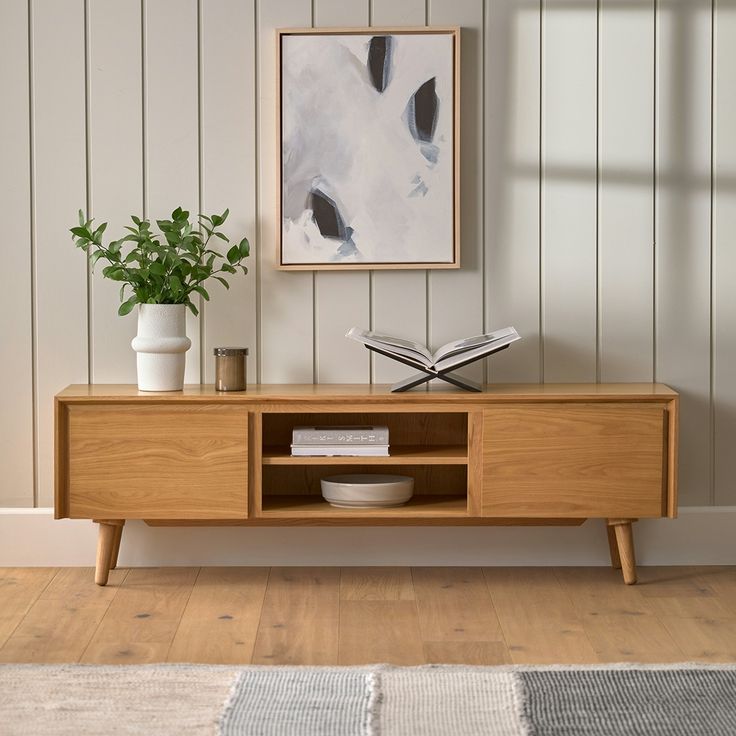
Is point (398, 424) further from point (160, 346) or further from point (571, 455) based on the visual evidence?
point (160, 346)

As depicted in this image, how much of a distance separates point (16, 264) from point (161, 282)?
0.52 m

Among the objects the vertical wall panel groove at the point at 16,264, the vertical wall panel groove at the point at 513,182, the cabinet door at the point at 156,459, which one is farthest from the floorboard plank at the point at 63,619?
the vertical wall panel groove at the point at 513,182

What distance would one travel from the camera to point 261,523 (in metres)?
2.99

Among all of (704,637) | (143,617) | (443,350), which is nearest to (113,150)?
(443,350)

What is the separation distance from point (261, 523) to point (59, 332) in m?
0.85

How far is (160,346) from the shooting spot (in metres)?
2.87

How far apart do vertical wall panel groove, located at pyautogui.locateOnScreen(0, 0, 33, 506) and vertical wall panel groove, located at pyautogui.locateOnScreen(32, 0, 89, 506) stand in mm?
32

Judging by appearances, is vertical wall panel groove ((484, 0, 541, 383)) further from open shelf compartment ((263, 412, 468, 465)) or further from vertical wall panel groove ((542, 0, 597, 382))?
open shelf compartment ((263, 412, 468, 465))

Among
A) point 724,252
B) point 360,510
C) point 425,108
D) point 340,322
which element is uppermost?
point 425,108

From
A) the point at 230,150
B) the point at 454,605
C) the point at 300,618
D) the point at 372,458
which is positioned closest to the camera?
the point at 300,618

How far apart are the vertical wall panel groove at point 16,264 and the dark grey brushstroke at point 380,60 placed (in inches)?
40.7

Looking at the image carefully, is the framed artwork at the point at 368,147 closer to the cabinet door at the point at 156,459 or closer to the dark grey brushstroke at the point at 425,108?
the dark grey brushstroke at the point at 425,108

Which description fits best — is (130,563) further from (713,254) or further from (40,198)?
(713,254)

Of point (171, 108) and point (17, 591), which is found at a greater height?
point (171, 108)
